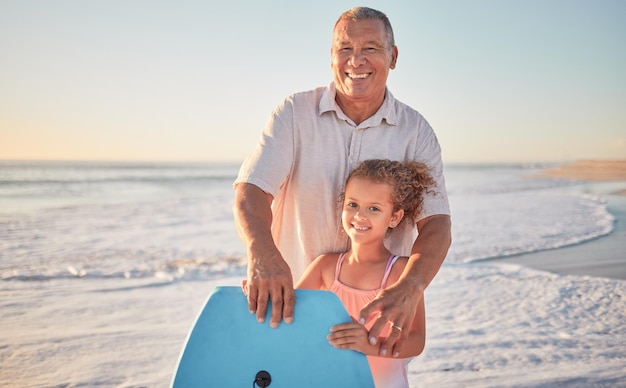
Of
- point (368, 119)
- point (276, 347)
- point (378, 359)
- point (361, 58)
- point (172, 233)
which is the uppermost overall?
point (361, 58)

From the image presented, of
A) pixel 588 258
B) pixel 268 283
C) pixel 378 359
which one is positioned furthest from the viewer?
pixel 588 258

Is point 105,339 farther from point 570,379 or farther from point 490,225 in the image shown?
point 490,225

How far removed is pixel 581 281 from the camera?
4.71m

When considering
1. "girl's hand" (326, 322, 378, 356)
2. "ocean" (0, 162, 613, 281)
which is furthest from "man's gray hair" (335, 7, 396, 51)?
"ocean" (0, 162, 613, 281)

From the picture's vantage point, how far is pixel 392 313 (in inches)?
60.2

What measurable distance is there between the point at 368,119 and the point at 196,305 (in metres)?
2.65

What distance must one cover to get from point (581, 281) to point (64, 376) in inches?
158

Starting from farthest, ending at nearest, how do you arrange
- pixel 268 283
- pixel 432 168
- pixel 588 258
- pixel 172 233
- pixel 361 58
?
pixel 172 233
pixel 588 258
pixel 432 168
pixel 361 58
pixel 268 283

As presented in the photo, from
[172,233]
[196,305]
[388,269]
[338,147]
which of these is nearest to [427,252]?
[388,269]

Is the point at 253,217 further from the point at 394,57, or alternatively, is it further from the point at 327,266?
the point at 394,57

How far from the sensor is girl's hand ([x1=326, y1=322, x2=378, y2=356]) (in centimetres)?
153

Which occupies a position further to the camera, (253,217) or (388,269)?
(388,269)

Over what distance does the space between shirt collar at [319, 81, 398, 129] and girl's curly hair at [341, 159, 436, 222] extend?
177 millimetres

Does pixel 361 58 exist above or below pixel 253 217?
above
